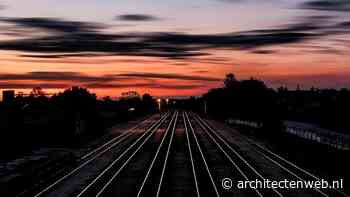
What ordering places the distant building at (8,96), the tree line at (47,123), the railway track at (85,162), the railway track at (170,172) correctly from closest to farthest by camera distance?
the railway track at (85,162) < the railway track at (170,172) < the tree line at (47,123) < the distant building at (8,96)

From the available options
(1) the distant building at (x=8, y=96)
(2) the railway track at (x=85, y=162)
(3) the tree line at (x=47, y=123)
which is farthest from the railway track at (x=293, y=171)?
(1) the distant building at (x=8, y=96)

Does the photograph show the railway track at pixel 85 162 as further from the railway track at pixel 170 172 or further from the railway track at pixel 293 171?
the railway track at pixel 293 171

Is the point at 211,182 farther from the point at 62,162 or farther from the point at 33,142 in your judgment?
the point at 33,142

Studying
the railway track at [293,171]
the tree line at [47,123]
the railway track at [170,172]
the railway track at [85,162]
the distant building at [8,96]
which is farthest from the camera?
the distant building at [8,96]

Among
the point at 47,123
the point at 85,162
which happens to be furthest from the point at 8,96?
the point at 85,162

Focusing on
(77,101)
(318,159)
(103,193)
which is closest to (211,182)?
(103,193)

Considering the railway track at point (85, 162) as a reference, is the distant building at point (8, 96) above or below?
above

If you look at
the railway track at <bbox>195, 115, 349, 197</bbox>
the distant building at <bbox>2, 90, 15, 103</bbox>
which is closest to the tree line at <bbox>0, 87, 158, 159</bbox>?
the distant building at <bbox>2, 90, 15, 103</bbox>

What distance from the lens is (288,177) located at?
35.6 meters

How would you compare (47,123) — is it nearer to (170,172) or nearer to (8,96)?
(8,96)

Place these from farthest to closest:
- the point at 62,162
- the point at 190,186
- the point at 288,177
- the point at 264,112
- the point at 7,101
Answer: the point at 264,112
the point at 7,101
the point at 62,162
the point at 288,177
the point at 190,186

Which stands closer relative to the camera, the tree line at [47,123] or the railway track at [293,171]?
the railway track at [293,171]

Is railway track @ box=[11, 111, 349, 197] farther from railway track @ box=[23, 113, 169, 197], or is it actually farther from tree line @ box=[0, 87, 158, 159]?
tree line @ box=[0, 87, 158, 159]

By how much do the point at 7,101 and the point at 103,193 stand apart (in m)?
42.1
